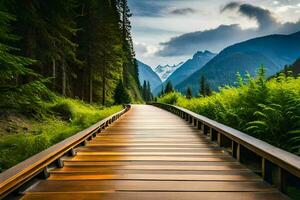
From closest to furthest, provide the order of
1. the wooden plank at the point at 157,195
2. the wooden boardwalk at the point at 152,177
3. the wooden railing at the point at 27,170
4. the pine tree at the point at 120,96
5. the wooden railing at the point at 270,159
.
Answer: the wooden railing at the point at 27,170 → the wooden railing at the point at 270,159 → the wooden plank at the point at 157,195 → the wooden boardwalk at the point at 152,177 → the pine tree at the point at 120,96

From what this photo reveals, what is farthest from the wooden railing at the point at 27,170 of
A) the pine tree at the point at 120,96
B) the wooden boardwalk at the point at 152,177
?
the pine tree at the point at 120,96

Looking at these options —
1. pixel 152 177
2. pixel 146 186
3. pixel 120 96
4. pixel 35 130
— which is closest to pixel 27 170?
pixel 146 186

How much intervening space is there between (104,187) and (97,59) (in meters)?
38.2

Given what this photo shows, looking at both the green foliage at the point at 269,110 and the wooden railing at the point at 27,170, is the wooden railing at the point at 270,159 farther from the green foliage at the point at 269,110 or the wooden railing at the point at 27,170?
the wooden railing at the point at 27,170

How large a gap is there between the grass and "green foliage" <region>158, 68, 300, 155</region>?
4.79 meters

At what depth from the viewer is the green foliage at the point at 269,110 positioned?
7.12m

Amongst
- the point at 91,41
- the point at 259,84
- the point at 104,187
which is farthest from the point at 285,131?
the point at 91,41

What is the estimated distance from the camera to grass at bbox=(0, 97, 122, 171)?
1110cm

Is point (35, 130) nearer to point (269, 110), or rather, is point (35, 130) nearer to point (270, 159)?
point (269, 110)

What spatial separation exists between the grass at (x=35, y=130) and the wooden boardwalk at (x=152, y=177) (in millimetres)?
2820

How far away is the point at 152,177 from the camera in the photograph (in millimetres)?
5789

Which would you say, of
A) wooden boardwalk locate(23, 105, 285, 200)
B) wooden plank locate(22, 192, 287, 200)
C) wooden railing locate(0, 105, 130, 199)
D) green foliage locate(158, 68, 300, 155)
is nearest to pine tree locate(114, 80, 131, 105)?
green foliage locate(158, 68, 300, 155)

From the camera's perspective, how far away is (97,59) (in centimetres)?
4259

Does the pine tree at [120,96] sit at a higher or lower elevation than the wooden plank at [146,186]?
higher
